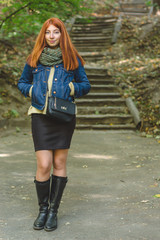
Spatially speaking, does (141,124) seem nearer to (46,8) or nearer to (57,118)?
(46,8)

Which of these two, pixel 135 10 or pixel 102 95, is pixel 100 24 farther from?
pixel 102 95

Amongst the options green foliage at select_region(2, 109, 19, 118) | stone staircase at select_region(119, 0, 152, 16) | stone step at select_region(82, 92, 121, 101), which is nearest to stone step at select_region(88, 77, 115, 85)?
stone step at select_region(82, 92, 121, 101)

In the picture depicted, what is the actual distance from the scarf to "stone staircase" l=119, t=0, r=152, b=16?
2026 cm

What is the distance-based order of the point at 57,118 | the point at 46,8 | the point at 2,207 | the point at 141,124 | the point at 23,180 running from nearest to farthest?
1. the point at 57,118
2. the point at 2,207
3. the point at 23,180
4. the point at 46,8
5. the point at 141,124

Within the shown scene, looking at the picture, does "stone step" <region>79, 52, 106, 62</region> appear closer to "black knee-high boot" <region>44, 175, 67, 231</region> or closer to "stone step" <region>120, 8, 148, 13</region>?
"stone step" <region>120, 8, 148, 13</region>

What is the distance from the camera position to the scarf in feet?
9.45

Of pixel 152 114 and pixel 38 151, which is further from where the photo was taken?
pixel 152 114

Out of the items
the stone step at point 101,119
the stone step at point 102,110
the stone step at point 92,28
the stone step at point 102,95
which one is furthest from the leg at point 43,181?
the stone step at point 92,28

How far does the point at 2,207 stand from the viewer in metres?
3.37

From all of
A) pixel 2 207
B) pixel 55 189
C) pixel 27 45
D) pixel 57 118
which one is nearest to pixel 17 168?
pixel 2 207

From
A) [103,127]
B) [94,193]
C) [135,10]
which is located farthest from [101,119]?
[135,10]

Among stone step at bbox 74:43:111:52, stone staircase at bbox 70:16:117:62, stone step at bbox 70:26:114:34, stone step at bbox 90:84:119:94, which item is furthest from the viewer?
stone step at bbox 70:26:114:34

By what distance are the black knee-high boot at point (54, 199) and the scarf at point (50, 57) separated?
112 cm

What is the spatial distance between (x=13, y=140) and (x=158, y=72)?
5278 millimetres
